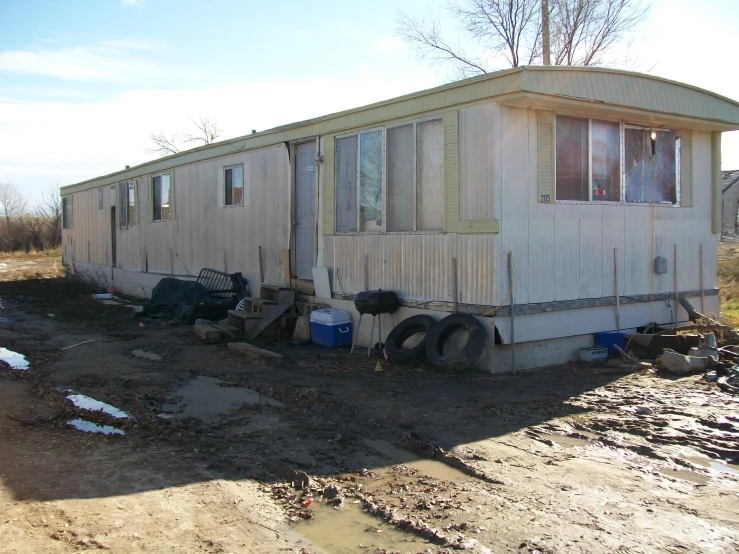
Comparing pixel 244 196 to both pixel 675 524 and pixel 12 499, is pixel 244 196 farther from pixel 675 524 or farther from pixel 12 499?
pixel 675 524

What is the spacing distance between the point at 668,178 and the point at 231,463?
777 centimetres

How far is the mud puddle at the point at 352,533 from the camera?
12.0 ft

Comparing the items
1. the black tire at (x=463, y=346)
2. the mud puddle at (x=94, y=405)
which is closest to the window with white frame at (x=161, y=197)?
the mud puddle at (x=94, y=405)

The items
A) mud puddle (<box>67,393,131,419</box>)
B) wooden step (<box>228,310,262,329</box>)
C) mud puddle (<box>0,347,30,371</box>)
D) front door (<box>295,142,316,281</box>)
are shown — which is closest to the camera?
mud puddle (<box>67,393,131,419</box>)

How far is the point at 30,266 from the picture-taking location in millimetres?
29047

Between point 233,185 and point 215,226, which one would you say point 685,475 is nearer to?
point 233,185

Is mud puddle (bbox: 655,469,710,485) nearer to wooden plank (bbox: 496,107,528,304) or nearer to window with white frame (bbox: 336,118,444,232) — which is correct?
wooden plank (bbox: 496,107,528,304)

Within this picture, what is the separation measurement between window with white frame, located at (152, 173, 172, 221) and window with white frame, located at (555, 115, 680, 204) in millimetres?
10578

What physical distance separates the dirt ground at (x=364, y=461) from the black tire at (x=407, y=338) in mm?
202

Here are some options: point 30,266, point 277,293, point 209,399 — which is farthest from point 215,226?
point 30,266

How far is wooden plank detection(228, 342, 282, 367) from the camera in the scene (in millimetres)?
8555

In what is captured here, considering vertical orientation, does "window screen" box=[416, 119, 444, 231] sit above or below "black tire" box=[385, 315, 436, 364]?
above

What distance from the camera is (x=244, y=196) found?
13.1 m

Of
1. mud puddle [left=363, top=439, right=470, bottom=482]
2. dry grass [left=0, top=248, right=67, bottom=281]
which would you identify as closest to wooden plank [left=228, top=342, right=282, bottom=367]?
mud puddle [left=363, top=439, right=470, bottom=482]
